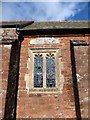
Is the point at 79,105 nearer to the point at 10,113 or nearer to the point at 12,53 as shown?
the point at 10,113

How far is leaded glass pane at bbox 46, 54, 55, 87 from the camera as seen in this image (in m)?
12.1

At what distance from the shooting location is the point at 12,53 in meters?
12.3

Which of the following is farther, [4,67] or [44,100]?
[4,67]

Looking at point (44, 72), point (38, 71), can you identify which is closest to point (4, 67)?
point (38, 71)

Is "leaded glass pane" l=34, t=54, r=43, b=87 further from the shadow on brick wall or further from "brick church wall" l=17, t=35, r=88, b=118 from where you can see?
the shadow on brick wall

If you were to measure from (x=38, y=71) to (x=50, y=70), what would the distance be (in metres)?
0.59

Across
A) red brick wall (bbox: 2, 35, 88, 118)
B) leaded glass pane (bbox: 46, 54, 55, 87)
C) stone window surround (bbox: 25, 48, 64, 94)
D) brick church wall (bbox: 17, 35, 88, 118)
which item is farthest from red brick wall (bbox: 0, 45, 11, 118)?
leaded glass pane (bbox: 46, 54, 55, 87)

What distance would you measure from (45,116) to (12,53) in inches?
137

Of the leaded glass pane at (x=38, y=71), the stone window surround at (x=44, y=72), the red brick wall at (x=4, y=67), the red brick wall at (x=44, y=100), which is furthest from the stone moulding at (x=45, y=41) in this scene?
the red brick wall at (x=4, y=67)

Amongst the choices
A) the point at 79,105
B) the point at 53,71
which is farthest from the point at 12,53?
the point at 79,105

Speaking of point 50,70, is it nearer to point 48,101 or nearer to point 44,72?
point 44,72

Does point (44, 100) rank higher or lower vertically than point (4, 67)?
lower

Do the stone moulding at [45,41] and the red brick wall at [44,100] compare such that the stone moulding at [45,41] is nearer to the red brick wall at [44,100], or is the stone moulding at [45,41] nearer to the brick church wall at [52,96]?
the brick church wall at [52,96]

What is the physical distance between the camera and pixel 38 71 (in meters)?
12.5
